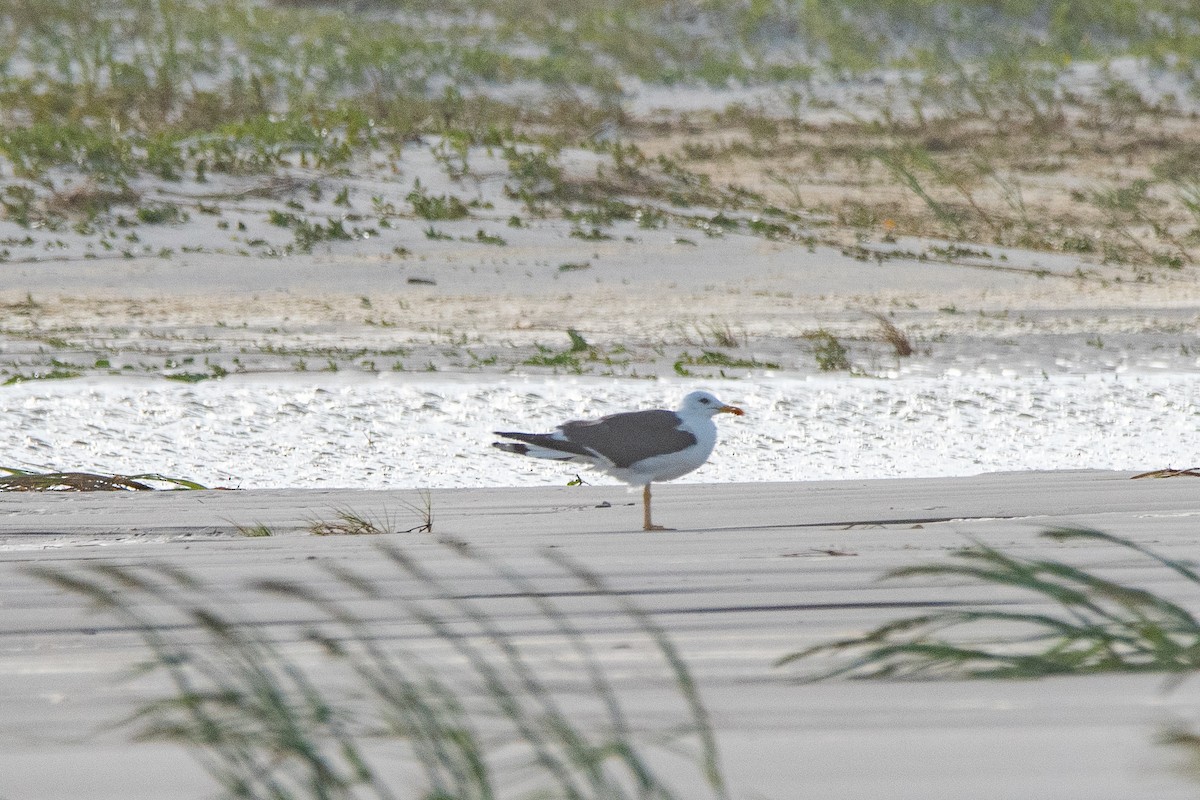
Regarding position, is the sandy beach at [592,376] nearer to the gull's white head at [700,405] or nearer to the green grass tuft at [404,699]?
the green grass tuft at [404,699]

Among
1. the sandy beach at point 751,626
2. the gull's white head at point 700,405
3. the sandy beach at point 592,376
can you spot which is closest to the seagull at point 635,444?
the gull's white head at point 700,405

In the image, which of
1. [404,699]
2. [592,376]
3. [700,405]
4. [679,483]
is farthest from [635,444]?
[592,376]

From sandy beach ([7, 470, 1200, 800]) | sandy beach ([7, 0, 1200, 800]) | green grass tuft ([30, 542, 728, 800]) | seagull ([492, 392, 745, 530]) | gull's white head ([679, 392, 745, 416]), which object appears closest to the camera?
green grass tuft ([30, 542, 728, 800])

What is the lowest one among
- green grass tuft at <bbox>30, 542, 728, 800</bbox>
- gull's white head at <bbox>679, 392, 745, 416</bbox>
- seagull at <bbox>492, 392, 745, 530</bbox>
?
green grass tuft at <bbox>30, 542, 728, 800</bbox>

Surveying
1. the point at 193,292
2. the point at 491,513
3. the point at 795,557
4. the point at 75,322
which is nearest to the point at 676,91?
the point at 193,292

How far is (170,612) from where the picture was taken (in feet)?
8.07

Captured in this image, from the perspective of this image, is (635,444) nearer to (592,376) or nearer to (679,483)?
(679,483)

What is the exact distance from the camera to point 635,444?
15.3ft

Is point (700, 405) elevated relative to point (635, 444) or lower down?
elevated

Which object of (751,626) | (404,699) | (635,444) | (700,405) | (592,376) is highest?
(592,376)

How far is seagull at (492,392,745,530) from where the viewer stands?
4.69m

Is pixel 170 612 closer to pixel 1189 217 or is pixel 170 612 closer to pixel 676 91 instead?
pixel 1189 217

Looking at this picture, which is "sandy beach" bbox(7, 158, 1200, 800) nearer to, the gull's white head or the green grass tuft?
the green grass tuft

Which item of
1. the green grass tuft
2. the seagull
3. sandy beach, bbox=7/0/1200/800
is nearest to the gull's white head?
the seagull
